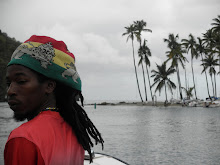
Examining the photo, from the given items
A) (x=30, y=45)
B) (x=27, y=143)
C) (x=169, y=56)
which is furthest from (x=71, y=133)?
(x=169, y=56)

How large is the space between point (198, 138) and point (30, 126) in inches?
594

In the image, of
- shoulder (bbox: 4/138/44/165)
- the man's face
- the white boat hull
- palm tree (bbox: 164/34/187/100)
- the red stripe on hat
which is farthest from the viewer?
→ palm tree (bbox: 164/34/187/100)

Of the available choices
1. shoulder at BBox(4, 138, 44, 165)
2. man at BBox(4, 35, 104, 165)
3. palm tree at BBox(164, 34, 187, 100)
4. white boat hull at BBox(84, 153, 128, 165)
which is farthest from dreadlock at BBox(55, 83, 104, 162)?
palm tree at BBox(164, 34, 187, 100)

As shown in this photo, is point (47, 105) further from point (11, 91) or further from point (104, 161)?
point (104, 161)

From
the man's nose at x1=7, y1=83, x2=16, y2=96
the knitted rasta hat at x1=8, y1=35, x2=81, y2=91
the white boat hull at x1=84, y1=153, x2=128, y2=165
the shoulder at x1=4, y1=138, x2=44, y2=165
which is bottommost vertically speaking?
the white boat hull at x1=84, y1=153, x2=128, y2=165

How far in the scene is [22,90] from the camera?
1.26 metres

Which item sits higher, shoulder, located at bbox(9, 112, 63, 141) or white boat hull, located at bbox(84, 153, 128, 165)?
shoulder, located at bbox(9, 112, 63, 141)

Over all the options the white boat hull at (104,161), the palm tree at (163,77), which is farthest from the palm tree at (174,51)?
the white boat hull at (104,161)

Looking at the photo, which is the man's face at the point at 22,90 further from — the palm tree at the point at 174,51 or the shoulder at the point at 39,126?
the palm tree at the point at 174,51

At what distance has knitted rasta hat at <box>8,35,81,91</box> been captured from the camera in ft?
4.18

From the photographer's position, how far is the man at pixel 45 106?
1.07 meters

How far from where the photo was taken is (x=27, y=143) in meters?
1.06

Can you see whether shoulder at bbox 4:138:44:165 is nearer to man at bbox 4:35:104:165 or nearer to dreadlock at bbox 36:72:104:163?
man at bbox 4:35:104:165

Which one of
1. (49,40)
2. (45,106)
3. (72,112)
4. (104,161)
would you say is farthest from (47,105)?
(104,161)
